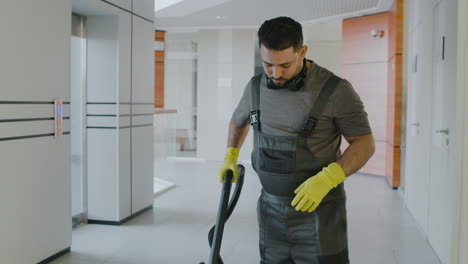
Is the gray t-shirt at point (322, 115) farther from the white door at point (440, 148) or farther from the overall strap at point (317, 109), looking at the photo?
the white door at point (440, 148)

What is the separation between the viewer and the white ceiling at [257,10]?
7992mm

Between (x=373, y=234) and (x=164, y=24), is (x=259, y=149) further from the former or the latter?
(x=164, y=24)

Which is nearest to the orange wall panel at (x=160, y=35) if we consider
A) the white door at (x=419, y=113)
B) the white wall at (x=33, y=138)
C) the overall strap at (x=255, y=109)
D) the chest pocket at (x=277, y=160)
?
the white door at (x=419, y=113)

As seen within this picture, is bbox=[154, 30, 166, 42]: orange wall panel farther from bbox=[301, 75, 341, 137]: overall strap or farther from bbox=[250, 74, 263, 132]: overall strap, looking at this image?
bbox=[301, 75, 341, 137]: overall strap

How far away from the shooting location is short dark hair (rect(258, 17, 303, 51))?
1848 mm

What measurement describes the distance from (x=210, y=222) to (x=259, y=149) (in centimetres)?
335

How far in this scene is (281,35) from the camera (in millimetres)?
1848

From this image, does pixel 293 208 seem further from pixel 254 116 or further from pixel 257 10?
pixel 257 10

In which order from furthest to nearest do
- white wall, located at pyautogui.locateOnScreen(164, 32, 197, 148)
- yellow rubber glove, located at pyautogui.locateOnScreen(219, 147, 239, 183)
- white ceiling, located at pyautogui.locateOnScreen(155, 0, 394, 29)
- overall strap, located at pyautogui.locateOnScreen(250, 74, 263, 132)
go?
white wall, located at pyautogui.locateOnScreen(164, 32, 197, 148) → white ceiling, located at pyautogui.locateOnScreen(155, 0, 394, 29) → yellow rubber glove, located at pyautogui.locateOnScreen(219, 147, 239, 183) → overall strap, located at pyautogui.locateOnScreen(250, 74, 263, 132)

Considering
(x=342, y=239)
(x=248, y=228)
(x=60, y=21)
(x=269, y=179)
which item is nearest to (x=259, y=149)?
(x=269, y=179)

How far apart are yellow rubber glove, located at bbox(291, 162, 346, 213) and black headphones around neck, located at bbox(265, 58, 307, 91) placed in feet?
1.10

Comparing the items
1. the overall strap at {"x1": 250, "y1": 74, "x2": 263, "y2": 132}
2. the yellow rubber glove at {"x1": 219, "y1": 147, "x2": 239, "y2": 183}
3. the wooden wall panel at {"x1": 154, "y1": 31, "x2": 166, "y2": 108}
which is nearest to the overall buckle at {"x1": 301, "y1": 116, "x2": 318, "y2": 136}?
the overall strap at {"x1": 250, "y1": 74, "x2": 263, "y2": 132}

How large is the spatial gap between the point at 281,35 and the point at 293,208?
2.26 ft

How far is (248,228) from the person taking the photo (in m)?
5.02
